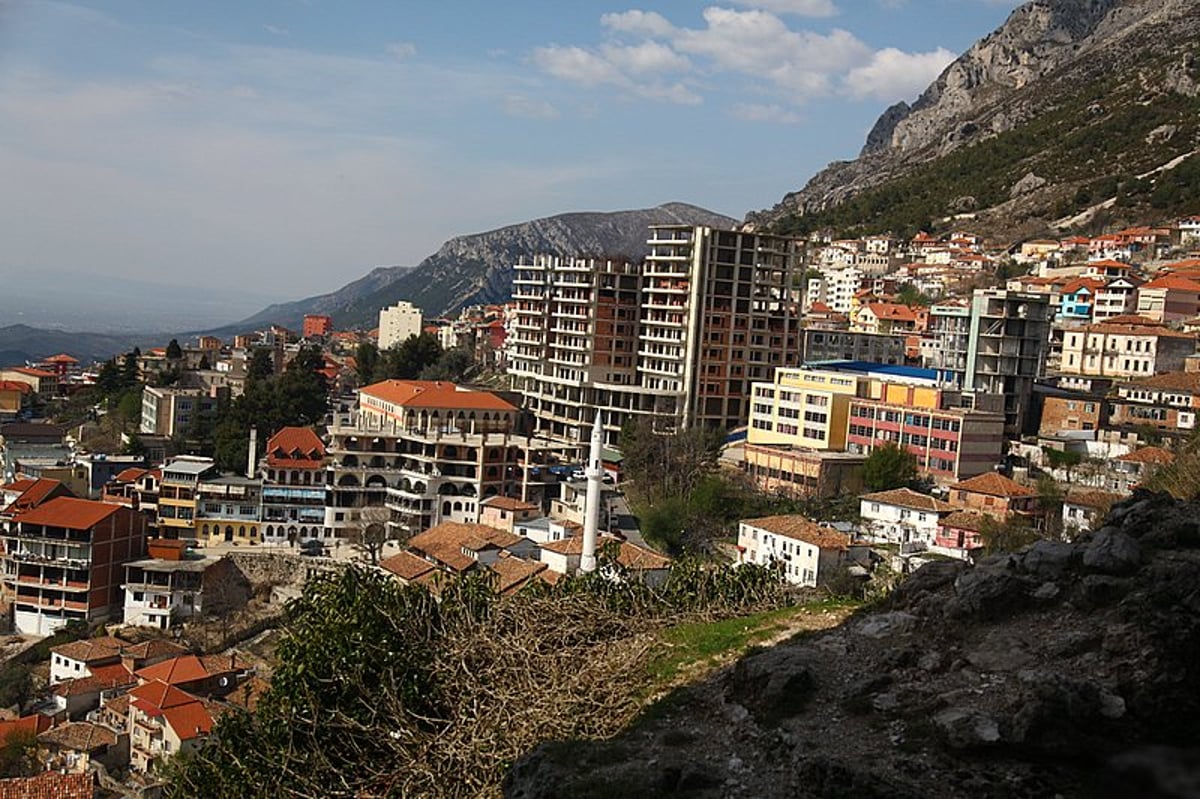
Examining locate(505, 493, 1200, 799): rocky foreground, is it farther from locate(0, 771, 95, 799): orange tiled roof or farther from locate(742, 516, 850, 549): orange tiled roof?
locate(742, 516, 850, 549): orange tiled roof

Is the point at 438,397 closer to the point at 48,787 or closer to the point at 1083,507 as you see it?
the point at 1083,507

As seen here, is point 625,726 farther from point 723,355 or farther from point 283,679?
point 723,355

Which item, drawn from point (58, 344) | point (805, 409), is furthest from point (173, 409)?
point (58, 344)

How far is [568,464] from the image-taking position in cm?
3381

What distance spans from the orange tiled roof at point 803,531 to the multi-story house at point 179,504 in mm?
14791

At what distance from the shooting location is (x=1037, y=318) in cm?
2859

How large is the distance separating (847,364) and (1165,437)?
30.3 ft

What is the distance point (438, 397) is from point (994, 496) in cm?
1688

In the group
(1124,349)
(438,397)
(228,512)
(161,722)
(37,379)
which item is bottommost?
(161,722)

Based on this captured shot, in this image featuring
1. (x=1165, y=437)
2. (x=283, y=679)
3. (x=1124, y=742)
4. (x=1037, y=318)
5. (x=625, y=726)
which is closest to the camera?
(x=1124, y=742)

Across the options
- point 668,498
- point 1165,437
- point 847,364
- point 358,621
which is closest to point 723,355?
point 847,364

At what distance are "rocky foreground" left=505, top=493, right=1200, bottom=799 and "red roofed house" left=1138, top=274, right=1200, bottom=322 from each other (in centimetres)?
3376

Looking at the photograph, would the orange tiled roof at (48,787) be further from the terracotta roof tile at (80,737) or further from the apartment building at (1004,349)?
the apartment building at (1004,349)

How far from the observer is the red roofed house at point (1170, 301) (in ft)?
125
